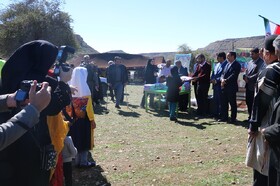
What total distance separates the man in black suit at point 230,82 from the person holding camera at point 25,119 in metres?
7.63

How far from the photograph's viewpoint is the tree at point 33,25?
3425 cm

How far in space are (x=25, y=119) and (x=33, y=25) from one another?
34962 mm

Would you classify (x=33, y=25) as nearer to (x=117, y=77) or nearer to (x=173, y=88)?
(x=117, y=77)

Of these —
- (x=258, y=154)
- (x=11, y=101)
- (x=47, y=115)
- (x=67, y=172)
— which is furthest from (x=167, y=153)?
(x=11, y=101)

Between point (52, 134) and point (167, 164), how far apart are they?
10.0ft

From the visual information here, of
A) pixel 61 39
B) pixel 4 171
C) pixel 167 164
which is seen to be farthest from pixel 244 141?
pixel 61 39

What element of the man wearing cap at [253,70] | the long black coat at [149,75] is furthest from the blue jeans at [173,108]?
the long black coat at [149,75]

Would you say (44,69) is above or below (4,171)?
above

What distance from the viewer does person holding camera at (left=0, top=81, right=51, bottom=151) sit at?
1.84 m

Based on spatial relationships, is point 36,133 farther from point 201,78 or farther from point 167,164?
point 201,78

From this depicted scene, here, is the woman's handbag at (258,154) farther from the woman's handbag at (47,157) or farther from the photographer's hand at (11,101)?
the photographer's hand at (11,101)

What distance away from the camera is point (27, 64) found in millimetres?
2465

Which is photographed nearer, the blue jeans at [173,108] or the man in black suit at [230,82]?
the man in black suit at [230,82]

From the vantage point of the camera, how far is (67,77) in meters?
3.89
